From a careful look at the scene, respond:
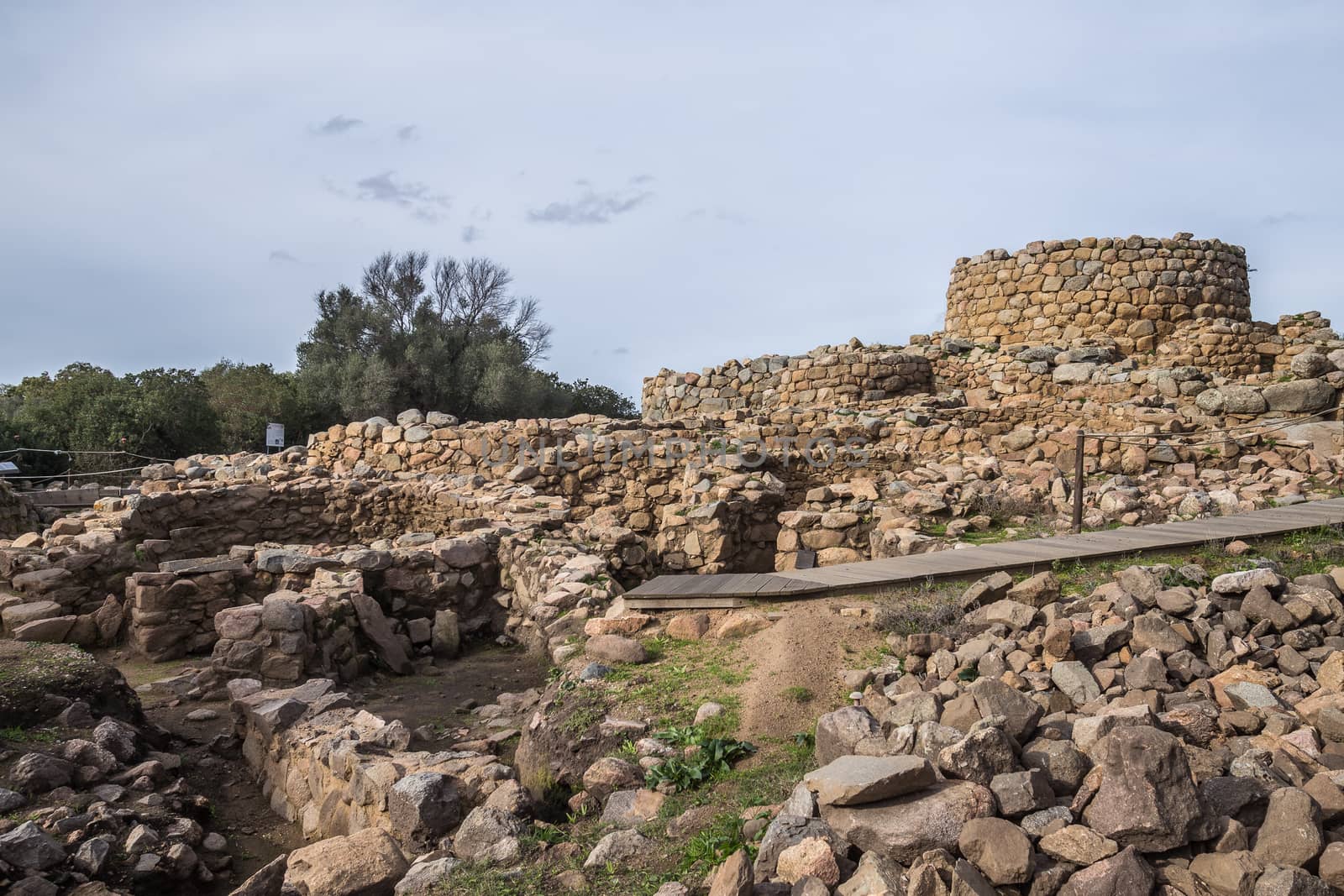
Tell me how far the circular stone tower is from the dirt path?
437 inches

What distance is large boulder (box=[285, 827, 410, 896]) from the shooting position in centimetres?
336

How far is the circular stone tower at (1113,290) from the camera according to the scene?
48.3 feet

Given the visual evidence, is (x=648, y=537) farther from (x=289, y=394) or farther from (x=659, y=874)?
(x=289, y=394)

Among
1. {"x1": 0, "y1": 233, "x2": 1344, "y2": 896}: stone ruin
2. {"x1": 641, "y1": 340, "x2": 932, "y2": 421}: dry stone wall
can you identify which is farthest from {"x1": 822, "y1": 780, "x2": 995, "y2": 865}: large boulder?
{"x1": 641, "y1": 340, "x2": 932, "y2": 421}: dry stone wall

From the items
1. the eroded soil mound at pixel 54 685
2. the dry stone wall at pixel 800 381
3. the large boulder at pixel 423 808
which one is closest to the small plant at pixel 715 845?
the large boulder at pixel 423 808

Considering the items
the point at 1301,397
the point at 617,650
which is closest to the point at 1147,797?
the point at 617,650

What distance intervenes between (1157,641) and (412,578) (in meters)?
6.30

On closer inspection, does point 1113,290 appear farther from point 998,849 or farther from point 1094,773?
point 998,849

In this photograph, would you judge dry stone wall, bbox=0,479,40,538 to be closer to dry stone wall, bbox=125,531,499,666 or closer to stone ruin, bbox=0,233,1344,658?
stone ruin, bbox=0,233,1344,658

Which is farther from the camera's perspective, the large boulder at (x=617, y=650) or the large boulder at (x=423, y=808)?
the large boulder at (x=617, y=650)

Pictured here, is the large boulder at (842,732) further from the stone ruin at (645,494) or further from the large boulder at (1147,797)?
the stone ruin at (645,494)

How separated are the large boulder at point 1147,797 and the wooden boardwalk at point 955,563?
3.04 metres

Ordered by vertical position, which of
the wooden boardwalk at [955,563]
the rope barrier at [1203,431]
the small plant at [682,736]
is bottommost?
the small plant at [682,736]

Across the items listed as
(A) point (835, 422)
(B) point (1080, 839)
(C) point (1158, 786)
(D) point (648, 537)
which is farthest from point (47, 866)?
(A) point (835, 422)
